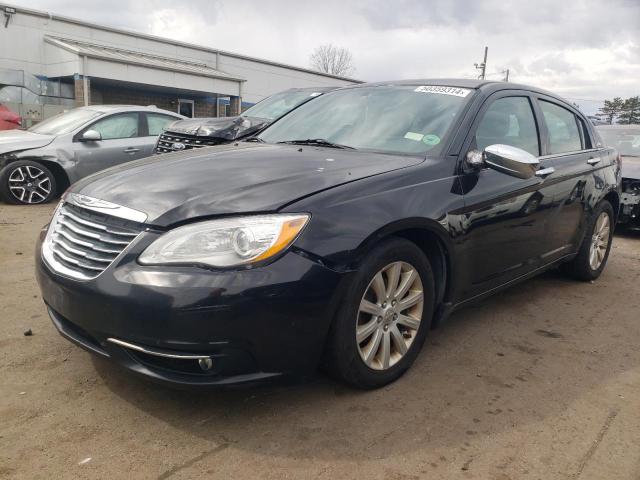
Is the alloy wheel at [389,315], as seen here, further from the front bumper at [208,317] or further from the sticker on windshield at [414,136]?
the sticker on windshield at [414,136]

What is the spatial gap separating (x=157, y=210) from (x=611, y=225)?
14.7 ft

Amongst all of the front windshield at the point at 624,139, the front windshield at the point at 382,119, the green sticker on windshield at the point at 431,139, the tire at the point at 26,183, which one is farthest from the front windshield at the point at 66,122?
the front windshield at the point at 624,139

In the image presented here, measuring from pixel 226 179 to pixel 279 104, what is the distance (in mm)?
6280

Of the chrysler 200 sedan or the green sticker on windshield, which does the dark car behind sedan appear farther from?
the green sticker on windshield

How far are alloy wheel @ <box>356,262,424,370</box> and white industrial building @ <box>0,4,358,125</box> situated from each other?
18.2m

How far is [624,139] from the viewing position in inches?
341

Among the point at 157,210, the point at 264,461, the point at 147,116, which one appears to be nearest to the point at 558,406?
the point at 264,461

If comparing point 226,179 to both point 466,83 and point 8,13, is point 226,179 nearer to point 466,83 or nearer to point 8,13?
point 466,83

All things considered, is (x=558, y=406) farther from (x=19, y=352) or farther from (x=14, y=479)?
(x=19, y=352)

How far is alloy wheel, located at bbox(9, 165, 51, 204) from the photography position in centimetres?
777

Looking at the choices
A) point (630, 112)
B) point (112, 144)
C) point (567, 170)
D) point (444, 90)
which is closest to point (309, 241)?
point (444, 90)

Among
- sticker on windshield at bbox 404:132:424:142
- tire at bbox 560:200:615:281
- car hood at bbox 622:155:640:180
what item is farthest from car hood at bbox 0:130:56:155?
car hood at bbox 622:155:640:180

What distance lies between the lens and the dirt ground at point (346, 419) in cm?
219

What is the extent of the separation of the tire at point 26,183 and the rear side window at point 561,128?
673 centimetres
